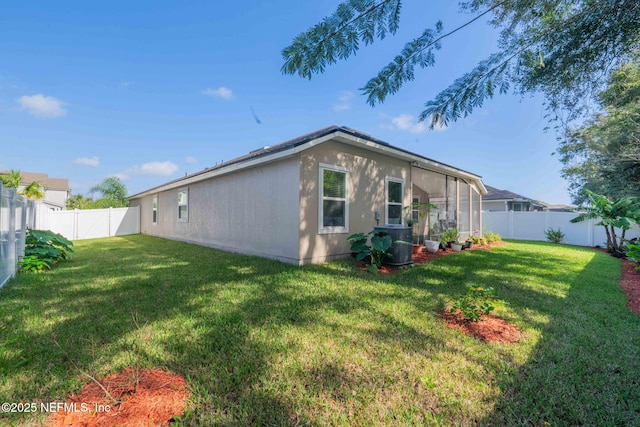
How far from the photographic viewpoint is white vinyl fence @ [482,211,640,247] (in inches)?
516

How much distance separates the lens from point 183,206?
12227mm

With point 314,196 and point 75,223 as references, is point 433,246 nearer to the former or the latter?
point 314,196

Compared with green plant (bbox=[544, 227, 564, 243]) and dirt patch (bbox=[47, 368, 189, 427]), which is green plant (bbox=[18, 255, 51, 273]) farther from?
green plant (bbox=[544, 227, 564, 243])

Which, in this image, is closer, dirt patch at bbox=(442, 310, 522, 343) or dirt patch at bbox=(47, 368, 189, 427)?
dirt patch at bbox=(47, 368, 189, 427)

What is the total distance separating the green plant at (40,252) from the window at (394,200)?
29.2 feet

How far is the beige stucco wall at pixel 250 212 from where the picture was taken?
6.63 m

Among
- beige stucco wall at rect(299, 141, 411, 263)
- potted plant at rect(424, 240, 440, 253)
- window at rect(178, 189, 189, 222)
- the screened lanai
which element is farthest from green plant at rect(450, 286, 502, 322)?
window at rect(178, 189, 189, 222)

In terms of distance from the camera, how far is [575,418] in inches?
68.3

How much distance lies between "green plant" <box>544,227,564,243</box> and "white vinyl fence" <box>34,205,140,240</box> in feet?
82.7

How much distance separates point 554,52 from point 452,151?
33.7 ft

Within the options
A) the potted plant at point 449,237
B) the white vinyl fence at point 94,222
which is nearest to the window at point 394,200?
the potted plant at point 449,237

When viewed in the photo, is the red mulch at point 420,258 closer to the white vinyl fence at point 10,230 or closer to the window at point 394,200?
the window at point 394,200

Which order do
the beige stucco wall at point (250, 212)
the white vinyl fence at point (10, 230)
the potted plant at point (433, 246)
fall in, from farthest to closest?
the potted plant at point (433, 246) → the beige stucco wall at point (250, 212) → the white vinyl fence at point (10, 230)

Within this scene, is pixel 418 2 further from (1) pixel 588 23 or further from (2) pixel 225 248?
(2) pixel 225 248
